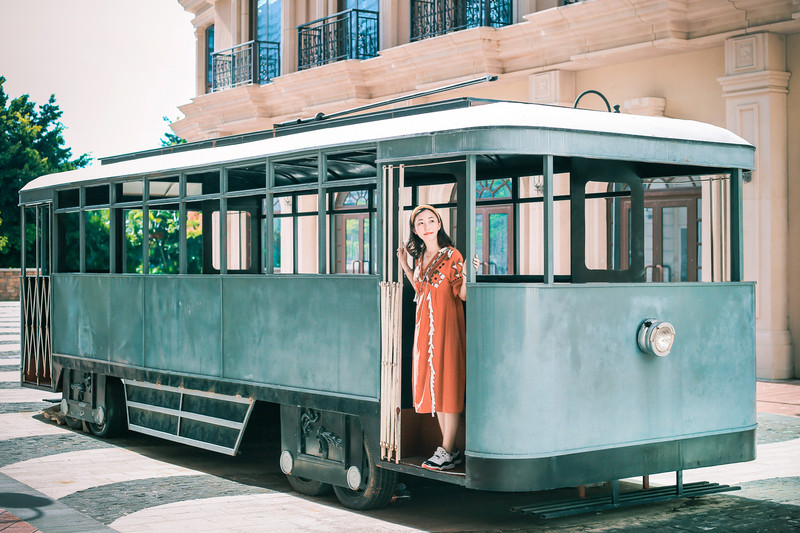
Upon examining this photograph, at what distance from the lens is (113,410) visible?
41.2 feet

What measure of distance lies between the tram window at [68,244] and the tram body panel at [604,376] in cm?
724

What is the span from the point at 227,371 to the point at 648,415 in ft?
12.9

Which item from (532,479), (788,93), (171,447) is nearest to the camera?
(532,479)

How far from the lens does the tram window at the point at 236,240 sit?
11.3 metres

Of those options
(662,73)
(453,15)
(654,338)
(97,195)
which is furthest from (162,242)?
(453,15)

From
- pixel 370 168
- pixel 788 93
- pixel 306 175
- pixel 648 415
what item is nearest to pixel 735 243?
pixel 648 415

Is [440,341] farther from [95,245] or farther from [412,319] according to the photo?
[95,245]

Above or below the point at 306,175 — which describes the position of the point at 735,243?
below

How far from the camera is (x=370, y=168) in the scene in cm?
940

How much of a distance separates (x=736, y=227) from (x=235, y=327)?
14.1 feet

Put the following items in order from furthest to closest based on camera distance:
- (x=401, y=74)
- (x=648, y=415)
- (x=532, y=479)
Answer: (x=401, y=74), (x=648, y=415), (x=532, y=479)

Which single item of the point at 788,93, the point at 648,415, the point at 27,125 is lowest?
the point at 648,415

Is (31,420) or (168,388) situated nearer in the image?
(168,388)

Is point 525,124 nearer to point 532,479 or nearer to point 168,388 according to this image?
point 532,479
